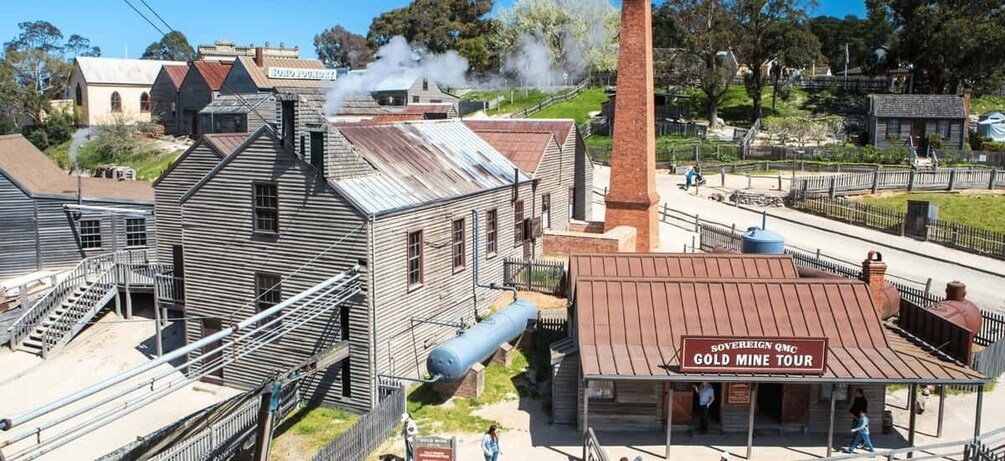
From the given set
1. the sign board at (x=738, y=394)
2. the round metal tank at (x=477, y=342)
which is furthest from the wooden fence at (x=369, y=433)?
the sign board at (x=738, y=394)

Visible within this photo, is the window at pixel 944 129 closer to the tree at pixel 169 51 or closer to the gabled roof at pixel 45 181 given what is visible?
the gabled roof at pixel 45 181

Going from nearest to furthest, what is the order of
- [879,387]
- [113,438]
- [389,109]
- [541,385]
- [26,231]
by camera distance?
1. [879,387]
2. [113,438]
3. [541,385]
4. [26,231]
5. [389,109]

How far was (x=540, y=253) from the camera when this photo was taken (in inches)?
1351

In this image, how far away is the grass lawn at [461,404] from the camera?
2167cm

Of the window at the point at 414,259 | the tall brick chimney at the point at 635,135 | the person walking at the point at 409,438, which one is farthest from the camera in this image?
the tall brick chimney at the point at 635,135

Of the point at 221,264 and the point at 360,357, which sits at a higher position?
the point at 221,264

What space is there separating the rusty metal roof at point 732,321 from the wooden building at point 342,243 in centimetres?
516

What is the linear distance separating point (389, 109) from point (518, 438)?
33301mm

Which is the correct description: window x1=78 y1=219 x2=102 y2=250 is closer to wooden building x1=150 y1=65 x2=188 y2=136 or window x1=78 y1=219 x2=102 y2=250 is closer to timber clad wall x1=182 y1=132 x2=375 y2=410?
timber clad wall x1=182 y1=132 x2=375 y2=410

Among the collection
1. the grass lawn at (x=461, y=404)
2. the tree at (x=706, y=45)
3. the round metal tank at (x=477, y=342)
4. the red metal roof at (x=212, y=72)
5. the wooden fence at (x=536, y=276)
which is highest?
the tree at (x=706, y=45)

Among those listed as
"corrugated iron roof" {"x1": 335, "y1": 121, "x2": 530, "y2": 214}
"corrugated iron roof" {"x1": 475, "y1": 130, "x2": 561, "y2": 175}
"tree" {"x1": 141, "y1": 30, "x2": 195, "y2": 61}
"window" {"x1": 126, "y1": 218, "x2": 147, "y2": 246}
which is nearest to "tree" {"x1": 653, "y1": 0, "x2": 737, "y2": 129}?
"corrugated iron roof" {"x1": 475, "y1": 130, "x2": 561, "y2": 175}

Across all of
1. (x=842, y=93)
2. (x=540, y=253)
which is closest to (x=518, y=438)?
(x=540, y=253)

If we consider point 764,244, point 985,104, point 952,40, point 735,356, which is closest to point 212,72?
point 764,244

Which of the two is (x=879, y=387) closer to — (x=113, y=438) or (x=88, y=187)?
(x=113, y=438)
